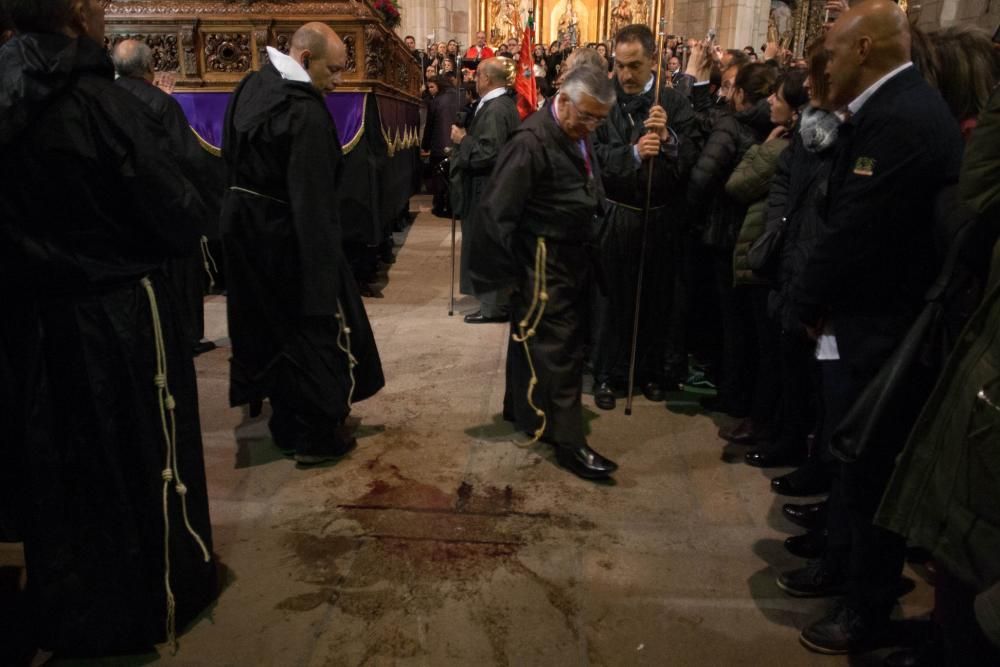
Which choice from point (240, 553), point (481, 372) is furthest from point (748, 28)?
point (240, 553)

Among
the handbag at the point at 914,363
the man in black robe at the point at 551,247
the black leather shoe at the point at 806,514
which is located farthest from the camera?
the man in black robe at the point at 551,247

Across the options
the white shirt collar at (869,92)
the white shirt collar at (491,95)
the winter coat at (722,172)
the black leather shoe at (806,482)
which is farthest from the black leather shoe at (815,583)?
the white shirt collar at (491,95)

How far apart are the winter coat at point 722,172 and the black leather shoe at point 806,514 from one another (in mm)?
1476

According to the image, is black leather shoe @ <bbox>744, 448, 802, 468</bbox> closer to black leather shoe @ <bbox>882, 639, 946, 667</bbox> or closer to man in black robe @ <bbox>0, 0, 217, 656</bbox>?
black leather shoe @ <bbox>882, 639, 946, 667</bbox>

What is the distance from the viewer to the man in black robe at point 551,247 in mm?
3117

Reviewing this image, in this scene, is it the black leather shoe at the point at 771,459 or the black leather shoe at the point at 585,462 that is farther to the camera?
the black leather shoe at the point at 771,459

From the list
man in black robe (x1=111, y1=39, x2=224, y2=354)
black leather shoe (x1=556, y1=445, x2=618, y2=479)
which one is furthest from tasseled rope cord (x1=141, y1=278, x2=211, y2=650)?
black leather shoe (x1=556, y1=445, x2=618, y2=479)

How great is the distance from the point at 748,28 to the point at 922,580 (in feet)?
49.3

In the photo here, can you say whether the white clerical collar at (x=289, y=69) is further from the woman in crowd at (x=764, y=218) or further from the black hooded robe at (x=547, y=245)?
the woman in crowd at (x=764, y=218)

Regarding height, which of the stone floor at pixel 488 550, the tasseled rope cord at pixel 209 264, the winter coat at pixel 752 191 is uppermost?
the winter coat at pixel 752 191

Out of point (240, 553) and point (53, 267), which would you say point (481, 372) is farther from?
point (53, 267)

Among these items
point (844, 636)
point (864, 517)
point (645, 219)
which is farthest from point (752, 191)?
point (844, 636)

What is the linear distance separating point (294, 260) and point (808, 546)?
248 cm

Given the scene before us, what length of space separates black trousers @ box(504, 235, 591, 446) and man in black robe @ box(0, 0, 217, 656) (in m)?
1.56
